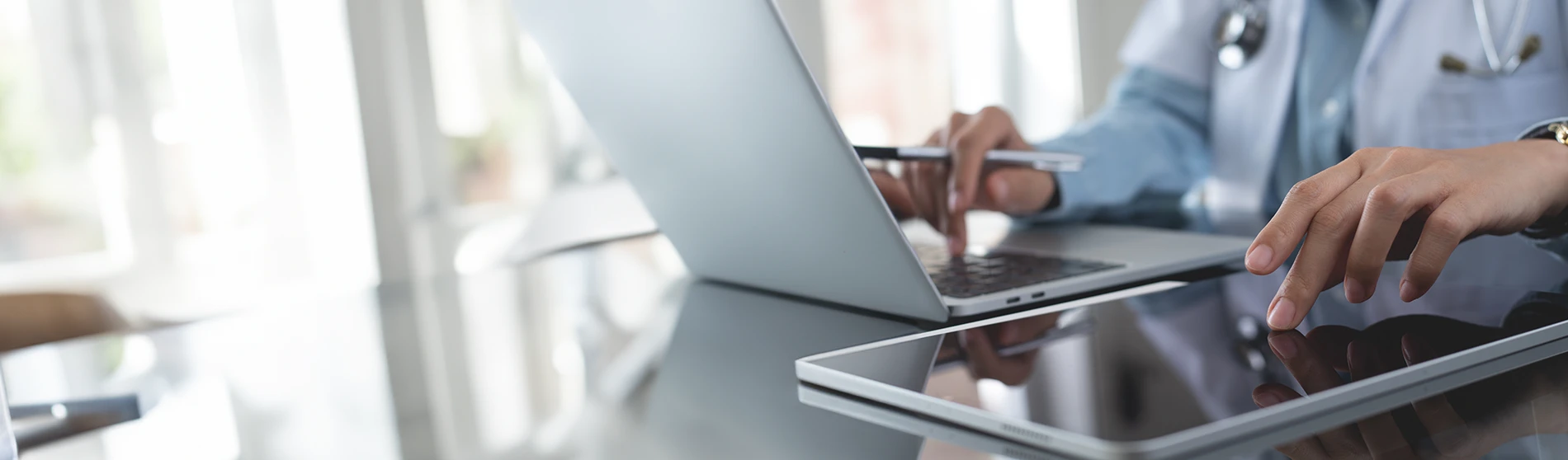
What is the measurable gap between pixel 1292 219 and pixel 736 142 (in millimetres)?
269

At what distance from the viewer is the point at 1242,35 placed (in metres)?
1.22

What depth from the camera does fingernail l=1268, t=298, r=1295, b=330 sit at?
0.44 m

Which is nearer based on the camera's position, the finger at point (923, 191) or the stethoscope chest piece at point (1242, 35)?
the finger at point (923, 191)

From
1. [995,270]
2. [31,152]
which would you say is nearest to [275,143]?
[31,152]

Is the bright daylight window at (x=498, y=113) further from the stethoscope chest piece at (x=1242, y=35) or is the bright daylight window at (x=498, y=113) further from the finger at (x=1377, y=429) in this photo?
the finger at (x=1377, y=429)

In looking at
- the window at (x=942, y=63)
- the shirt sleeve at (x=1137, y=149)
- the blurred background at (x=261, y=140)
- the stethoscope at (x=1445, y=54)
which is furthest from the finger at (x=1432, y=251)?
the window at (x=942, y=63)

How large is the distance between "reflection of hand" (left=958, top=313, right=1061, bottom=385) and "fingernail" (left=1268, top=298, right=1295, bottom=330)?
0.30 ft

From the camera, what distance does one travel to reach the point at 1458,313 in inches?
17.8

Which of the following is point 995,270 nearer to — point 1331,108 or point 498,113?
point 1331,108

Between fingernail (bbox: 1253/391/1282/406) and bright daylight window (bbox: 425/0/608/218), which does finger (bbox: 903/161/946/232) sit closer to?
fingernail (bbox: 1253/391/1282/406)

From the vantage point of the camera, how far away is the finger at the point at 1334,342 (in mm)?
368

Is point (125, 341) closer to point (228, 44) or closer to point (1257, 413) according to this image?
point (1257, 413)

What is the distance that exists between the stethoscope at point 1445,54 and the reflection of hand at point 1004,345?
749 millimetres

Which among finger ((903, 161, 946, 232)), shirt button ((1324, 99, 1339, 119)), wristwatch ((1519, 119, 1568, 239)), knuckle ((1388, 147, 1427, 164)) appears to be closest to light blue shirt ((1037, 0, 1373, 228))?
shirt button ((1324, 99, 1339, 119))
